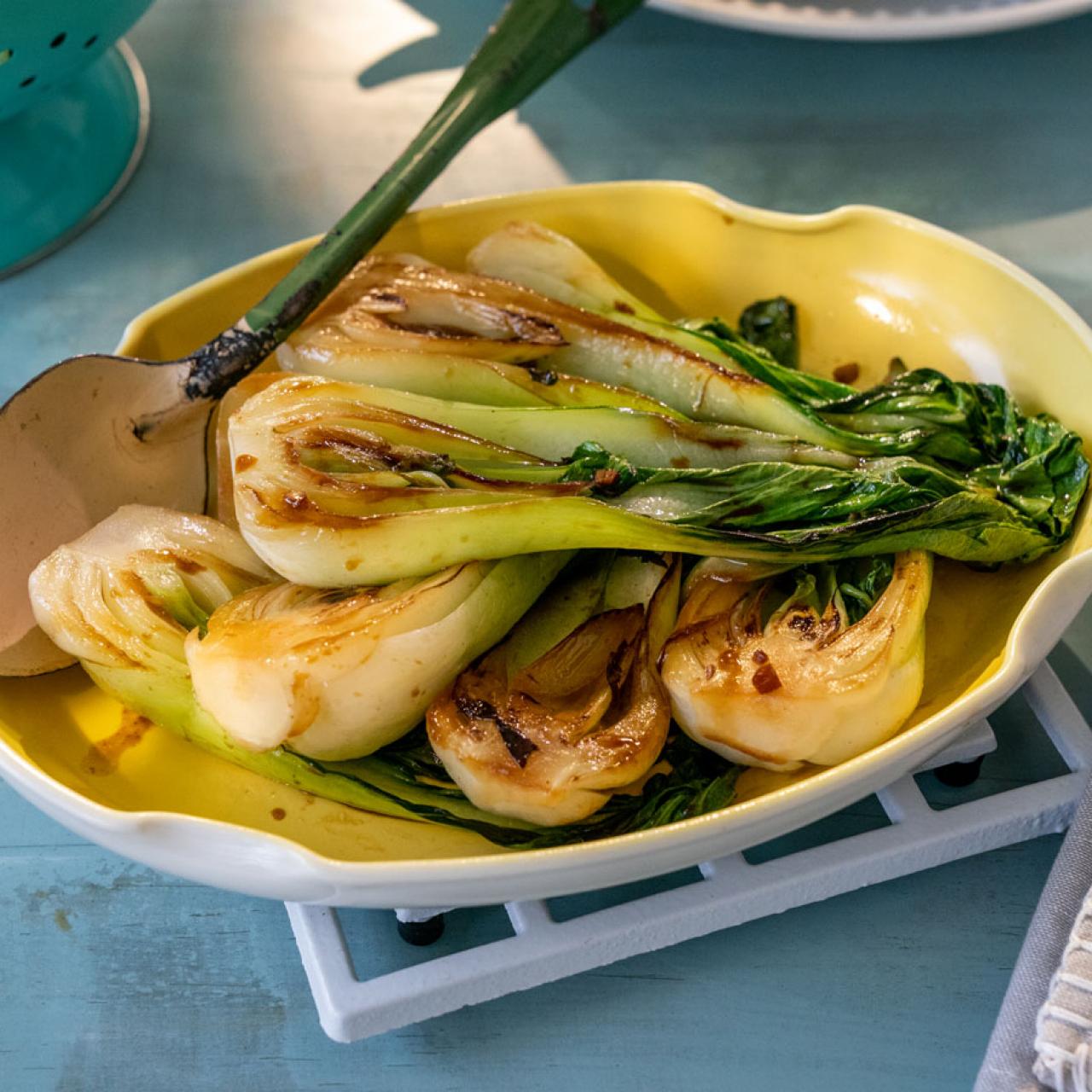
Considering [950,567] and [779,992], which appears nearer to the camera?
[779,992]

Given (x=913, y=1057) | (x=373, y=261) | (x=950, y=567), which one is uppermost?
(x=373, y=261)

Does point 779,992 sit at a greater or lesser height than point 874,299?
lesser

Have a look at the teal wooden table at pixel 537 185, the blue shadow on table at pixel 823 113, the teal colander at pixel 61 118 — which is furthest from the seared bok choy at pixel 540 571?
the blue shadow on table at pixel 823 113

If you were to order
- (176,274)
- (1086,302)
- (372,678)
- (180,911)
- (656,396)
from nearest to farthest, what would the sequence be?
(372,678), (180,911), (656,396), (1086,302), (176,274)

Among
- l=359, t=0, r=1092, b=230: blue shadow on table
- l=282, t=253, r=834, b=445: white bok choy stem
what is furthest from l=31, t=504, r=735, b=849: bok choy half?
l=359, t=0, r=1092, b=230: blue shadow on table

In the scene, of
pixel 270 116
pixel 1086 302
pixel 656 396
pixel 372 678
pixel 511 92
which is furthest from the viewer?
pixel 270 116

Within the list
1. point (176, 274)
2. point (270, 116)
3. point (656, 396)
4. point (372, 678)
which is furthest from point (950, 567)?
point (270, 116)

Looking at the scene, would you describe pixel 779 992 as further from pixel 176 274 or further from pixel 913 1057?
pixel 176 274

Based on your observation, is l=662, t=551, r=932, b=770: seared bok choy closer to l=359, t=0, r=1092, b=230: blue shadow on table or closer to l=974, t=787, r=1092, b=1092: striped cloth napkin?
l=974, t=787, r=1092, b=1092: striped cloth napkin
